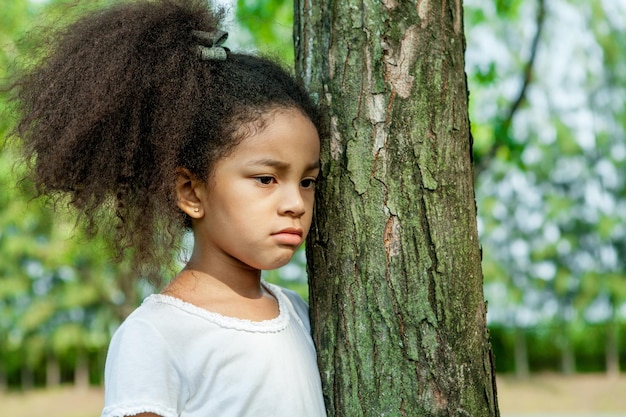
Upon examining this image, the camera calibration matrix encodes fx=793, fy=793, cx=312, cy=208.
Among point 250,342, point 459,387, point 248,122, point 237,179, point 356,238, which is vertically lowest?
point 459,387

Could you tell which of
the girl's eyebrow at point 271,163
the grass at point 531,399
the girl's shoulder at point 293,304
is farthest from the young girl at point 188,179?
the grass at point 531,399

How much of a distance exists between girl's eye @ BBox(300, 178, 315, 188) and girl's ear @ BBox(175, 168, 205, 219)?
29cm

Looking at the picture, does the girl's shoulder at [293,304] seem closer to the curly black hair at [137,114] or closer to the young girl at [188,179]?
the young girl at [188,179]

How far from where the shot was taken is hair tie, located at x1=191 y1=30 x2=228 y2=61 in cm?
230

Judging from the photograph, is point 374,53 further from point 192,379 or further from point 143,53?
point 192,379

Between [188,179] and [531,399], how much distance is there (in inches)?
626

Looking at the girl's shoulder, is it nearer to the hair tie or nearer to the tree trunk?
the tree trunk

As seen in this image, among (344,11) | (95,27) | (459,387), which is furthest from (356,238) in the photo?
(95,27)

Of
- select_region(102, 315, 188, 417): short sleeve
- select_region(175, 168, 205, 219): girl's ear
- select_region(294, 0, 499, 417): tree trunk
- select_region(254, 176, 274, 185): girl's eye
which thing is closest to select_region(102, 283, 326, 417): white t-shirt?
select_region(102, 315, 188, 417): short sleeve

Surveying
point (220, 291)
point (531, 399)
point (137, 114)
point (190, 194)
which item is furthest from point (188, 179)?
point (531, 399)

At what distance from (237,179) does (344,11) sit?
0.64 meters

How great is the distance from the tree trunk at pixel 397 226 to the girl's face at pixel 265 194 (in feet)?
0.55

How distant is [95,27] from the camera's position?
2359 mm

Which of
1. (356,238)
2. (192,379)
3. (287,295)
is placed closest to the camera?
(192,379)
